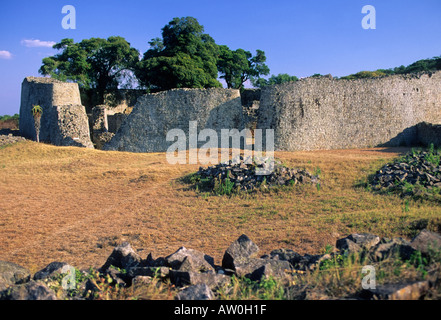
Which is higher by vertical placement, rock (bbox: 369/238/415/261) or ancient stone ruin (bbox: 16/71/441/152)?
ancient stone ruin (bbox: 16/71/441/152)

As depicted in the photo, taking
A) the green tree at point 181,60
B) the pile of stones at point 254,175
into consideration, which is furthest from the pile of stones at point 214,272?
the green tree at point 181,60

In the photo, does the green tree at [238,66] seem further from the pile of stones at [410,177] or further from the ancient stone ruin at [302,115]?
the pile of stones at [410,177]

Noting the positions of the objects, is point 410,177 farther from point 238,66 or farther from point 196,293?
point 238,66

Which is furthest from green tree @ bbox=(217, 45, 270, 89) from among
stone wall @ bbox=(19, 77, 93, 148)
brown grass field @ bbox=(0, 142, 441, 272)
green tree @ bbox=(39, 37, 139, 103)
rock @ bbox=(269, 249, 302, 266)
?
rock @ bbox=(269, 249, 302, 266)

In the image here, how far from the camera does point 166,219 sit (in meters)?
7.09

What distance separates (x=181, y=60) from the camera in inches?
920

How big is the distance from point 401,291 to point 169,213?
17.4 ft

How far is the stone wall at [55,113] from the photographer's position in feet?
51.2

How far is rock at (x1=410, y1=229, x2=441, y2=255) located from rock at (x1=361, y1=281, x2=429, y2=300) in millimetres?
694

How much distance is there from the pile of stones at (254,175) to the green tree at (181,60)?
48.0 feet

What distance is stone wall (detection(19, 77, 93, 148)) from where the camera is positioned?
15.6 m

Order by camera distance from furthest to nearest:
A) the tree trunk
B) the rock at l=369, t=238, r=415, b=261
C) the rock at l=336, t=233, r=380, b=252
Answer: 1. the tree trunk
2. the rock at l=336, t=233, r=380, b=252
3. the rock at l=369, t=238, r=415, b=261

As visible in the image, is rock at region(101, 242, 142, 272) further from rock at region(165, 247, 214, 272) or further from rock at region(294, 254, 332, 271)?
rock at region(294, 254, 332, 271)

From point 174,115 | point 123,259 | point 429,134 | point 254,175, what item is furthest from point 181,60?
point 123,259
